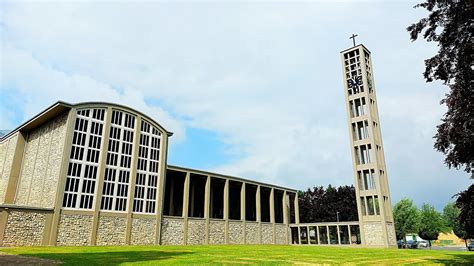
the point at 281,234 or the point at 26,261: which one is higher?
the point at 281,234

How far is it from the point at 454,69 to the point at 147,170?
105 ft

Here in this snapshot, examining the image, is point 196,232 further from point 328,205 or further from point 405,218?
point 405,218

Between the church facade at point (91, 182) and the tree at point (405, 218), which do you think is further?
the tree at point (405, 218)

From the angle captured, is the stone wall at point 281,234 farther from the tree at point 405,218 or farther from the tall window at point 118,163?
the tall window at point 118,163

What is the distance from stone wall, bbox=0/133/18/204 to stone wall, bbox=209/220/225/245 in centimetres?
2418

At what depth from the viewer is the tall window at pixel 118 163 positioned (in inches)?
1368

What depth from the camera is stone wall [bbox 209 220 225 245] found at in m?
43.7

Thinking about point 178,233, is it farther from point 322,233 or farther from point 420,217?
point 420,217

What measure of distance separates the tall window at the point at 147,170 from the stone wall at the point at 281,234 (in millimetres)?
23898

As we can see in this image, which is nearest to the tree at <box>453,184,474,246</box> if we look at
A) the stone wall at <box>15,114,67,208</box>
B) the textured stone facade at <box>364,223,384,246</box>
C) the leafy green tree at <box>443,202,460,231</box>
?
the stone wall at <box>15,114,67,208</box>

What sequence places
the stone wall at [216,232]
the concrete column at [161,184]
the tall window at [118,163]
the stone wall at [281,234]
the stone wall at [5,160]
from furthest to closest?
the stone wall at [281,234]
the stone wall at [216,232]
the stone wall at [5,160]
the concrete column at [161,184]
the tall window at [118,163]

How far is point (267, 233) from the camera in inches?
2063

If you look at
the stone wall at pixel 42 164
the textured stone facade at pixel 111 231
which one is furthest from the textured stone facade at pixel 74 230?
the stone wall at pixel 42 164

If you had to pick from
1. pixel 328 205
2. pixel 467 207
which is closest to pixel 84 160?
pixel 467 207
